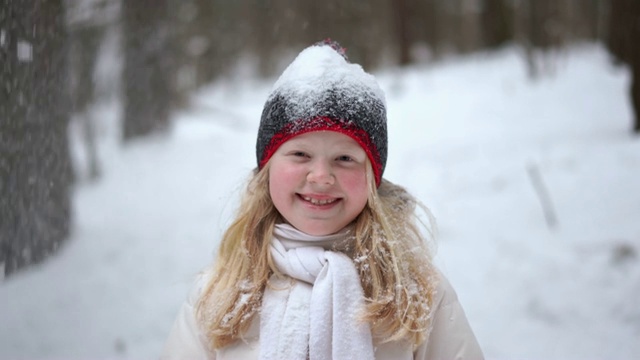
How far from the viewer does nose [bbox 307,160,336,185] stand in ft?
5.32

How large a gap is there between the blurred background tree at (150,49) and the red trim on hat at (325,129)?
1.57 m

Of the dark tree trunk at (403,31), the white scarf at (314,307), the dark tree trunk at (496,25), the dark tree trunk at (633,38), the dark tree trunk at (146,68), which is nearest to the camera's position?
the white scarf at (314,307)

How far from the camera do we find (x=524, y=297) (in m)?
3.71

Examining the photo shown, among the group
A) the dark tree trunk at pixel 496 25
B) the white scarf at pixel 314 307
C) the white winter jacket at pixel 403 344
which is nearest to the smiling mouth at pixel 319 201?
the white scarf at pixel 314 307

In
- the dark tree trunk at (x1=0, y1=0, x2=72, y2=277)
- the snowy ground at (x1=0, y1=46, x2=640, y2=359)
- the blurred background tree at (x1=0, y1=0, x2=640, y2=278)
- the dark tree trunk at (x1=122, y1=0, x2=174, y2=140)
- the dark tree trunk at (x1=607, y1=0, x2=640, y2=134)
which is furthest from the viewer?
the dark tree trunk at (x1=122, y1=0, x2=174, y2=140)

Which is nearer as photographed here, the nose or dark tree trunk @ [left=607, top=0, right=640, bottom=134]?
the nose

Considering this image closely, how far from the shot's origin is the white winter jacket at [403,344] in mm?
1694

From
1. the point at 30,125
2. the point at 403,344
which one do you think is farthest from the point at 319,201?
the point at 30,125

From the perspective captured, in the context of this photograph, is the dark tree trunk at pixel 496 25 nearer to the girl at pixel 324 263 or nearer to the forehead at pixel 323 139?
the girl at pixel 324 263

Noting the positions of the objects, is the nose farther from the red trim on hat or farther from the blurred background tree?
the blurred background tree

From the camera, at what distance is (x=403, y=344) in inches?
66.7

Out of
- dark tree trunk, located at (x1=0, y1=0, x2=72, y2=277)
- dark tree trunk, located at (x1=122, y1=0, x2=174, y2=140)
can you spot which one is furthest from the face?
dark tree trunk, located at (x1=122, y1=0, x2=174, y2=140)

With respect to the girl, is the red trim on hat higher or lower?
higher

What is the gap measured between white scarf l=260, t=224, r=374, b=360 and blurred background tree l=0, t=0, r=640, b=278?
5.88 feet
